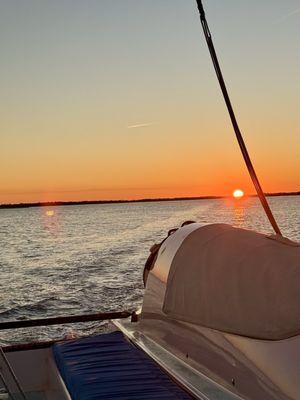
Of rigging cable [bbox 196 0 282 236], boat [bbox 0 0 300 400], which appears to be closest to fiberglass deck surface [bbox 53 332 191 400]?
boat [bbox 0 0 300 400]

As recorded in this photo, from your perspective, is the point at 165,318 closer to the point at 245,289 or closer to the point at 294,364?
the point at 245,289

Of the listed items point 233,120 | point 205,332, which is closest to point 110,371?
point 205,332

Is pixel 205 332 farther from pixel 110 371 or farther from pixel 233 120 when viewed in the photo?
pixel 233 120

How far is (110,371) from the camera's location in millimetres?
4539

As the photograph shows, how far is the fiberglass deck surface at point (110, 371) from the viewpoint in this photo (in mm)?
4039

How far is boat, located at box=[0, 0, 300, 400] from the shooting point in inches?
150

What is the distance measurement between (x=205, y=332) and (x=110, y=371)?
0.88 m

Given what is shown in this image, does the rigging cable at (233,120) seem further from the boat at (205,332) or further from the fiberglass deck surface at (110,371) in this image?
the fiberglass deck surface at (110,371)

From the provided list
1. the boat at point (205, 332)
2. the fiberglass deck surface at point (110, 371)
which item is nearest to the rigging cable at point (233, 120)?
the boat at point (205, 332)

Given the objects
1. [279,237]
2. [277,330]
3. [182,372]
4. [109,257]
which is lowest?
[109,257]

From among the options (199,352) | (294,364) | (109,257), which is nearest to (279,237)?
(199,352)

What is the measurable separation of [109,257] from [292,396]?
154 ft

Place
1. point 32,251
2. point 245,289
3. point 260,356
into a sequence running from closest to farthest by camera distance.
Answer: point 260,356 < point 245,289 < point 32,251

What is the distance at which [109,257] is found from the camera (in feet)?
164
